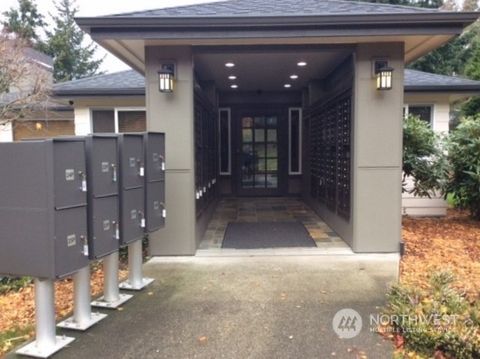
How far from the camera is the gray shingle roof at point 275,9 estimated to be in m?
4.57

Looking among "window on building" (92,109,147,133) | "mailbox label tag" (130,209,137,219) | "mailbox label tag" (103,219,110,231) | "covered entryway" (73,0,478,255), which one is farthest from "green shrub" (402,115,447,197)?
"mailbox label tag" (103,219,110,231)

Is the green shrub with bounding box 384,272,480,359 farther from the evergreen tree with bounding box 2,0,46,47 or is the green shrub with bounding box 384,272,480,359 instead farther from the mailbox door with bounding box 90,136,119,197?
the evergreen tree with bounding box 2,0,46,47

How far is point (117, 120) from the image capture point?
8734 millimetres

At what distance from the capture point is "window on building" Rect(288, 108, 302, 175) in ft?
32.9

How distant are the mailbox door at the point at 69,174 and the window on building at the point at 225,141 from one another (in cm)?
733

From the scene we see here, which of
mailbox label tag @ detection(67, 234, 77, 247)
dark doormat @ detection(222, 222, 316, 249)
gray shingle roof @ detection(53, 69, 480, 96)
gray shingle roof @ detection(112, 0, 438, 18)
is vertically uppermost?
gray shingle roof @ detection(112, 0, 438, 18)

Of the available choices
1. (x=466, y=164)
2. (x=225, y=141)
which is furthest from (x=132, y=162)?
(x=225, y=141)

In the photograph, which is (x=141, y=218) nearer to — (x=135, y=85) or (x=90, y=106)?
(x=135, y=85)

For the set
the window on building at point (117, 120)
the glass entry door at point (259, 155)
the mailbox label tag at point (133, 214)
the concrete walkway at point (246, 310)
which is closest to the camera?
the concrete walkway at point (246, 310)

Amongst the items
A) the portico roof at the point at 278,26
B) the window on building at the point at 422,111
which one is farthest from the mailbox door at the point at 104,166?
the window on building at the point at 422,111

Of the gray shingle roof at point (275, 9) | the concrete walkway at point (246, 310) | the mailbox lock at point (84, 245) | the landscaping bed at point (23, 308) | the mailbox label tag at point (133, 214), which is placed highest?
the gray shingle roof at point (275, 9)

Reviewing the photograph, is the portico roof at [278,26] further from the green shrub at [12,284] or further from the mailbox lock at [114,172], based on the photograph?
the green shrub at [12,284]

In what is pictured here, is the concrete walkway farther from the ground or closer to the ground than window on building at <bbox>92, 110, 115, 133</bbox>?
closer to the ground

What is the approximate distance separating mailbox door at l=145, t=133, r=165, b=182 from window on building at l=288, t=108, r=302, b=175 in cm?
620
